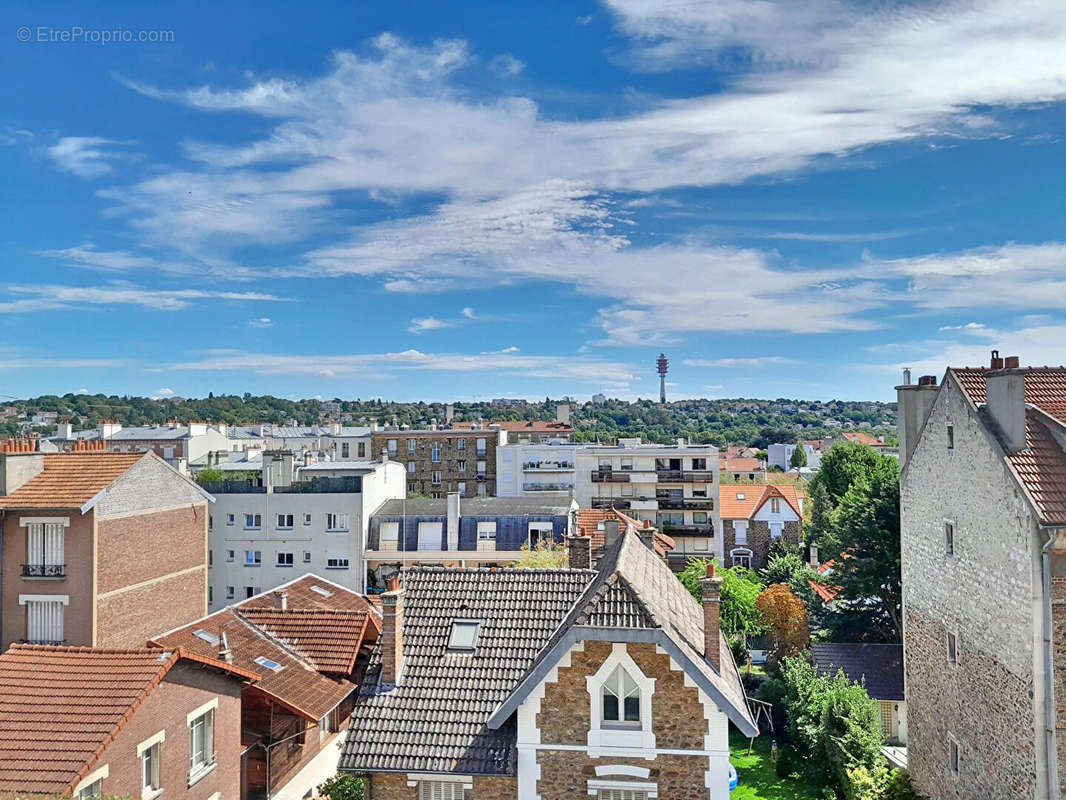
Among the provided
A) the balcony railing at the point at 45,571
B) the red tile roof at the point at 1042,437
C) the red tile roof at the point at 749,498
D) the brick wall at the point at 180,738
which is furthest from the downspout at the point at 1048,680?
the red tile roof at the point at 749,498

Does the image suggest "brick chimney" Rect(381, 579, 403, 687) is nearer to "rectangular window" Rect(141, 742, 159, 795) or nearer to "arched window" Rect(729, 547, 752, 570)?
"rectangular window" Rect(141, 742, 159, 795)

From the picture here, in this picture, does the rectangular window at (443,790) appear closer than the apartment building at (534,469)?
Yes

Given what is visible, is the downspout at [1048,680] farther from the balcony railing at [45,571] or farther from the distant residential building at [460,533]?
the distant residential building at [460,533]

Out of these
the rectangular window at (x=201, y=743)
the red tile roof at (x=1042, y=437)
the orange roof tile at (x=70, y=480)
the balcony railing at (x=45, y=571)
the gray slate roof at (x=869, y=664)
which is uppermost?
the red tile roof at (x=1042, y=437)

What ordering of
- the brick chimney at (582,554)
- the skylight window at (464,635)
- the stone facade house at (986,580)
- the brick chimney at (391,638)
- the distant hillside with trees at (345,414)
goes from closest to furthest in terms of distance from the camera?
the stone facade house at (986,580) < the brick chimney at (391,638) < the skylight window at (464,635) < the brick chimney at (582,554) < the distant hillside with trees at (345,414)

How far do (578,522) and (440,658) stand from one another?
31817 millimetres

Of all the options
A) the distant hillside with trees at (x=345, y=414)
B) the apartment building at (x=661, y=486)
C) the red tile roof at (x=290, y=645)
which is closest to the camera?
the red tile roof at (x=290, y=645)

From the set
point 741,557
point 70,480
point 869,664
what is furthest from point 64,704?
point 741,557

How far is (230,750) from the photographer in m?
17.5

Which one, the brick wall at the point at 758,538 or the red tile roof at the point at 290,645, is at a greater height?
the red tile roof at the point at 290,645

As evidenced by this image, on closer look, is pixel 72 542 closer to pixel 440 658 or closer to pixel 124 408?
pixel 440 658

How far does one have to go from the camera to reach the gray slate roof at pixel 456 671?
13508 mm

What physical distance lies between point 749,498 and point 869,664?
112ft

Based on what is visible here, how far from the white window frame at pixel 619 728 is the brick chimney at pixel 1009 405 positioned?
28.4 ft
